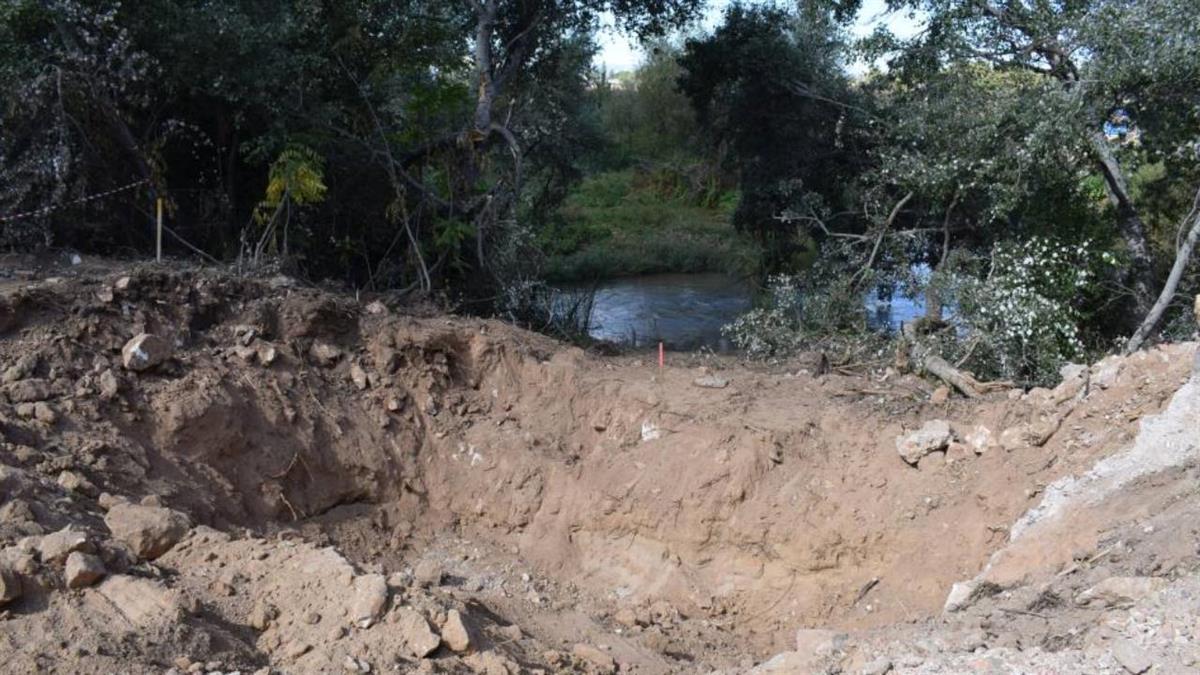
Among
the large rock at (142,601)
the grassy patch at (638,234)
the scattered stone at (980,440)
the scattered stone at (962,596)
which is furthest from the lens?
the grassy patch at (638,234)

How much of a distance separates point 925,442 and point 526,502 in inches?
108

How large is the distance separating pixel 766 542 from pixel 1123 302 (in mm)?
5789

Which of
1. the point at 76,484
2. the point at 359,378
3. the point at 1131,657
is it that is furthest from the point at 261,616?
the point at 1131,657

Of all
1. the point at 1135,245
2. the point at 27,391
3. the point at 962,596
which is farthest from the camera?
the point at 1135,245

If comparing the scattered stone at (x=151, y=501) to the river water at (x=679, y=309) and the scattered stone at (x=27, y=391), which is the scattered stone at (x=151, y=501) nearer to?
the scattered stone at (x=27, y=391)

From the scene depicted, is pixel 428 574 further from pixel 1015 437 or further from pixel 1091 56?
pixel 1091 56

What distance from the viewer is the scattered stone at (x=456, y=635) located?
5.04 m

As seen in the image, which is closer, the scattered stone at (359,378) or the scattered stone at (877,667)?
the scattered stone at (877,667)

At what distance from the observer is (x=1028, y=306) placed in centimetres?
920

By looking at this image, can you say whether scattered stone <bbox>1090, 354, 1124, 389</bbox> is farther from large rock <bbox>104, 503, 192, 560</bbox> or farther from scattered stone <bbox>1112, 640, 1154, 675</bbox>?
large rock <bbox>104, 503, 192, 560</bbox>

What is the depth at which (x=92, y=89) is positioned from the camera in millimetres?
8742

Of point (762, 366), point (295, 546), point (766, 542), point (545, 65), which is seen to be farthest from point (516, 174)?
point (295, 546)

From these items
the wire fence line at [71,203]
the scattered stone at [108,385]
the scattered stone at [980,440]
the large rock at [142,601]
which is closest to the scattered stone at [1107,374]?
the scattered stone at [980,440]

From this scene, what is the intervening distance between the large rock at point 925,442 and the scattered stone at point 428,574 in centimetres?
306
